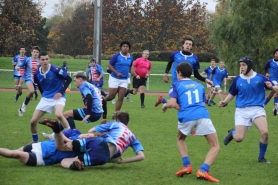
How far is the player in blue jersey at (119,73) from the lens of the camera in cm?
1466

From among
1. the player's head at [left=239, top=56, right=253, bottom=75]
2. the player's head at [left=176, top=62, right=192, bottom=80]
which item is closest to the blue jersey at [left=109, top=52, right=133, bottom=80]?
the player's head at [left=239, top=56, right=253, bottom=75]

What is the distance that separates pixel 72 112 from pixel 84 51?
51.9m

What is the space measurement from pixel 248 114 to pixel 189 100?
5.84 feet

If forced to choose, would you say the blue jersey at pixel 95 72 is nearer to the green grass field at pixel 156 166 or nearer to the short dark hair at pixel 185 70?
the green grass field at pixel 156 166

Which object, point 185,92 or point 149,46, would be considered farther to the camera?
point 149,46

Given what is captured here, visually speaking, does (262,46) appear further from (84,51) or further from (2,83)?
(84,51)

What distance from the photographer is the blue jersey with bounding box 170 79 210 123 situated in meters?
7.15

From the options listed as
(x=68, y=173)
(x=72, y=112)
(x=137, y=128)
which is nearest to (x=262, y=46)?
(x=137, y=128)

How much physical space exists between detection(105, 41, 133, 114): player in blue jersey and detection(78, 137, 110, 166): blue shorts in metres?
6.89

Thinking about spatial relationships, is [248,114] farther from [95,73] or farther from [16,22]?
[16,22]

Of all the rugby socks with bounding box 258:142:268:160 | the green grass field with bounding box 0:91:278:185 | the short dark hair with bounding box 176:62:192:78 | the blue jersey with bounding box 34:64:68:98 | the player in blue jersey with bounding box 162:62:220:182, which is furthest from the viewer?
the blue jersey with bounding box 34:64:68:98

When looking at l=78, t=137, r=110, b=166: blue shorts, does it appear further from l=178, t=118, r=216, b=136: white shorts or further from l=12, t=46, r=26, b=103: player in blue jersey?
l=12, t=46, r=26, b=103: player in blue jersey

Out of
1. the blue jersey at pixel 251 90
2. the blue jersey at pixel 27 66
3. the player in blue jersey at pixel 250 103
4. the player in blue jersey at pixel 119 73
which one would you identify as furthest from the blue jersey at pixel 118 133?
the blue jersey at pixel 27 66

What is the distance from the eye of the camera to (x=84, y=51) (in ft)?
201
